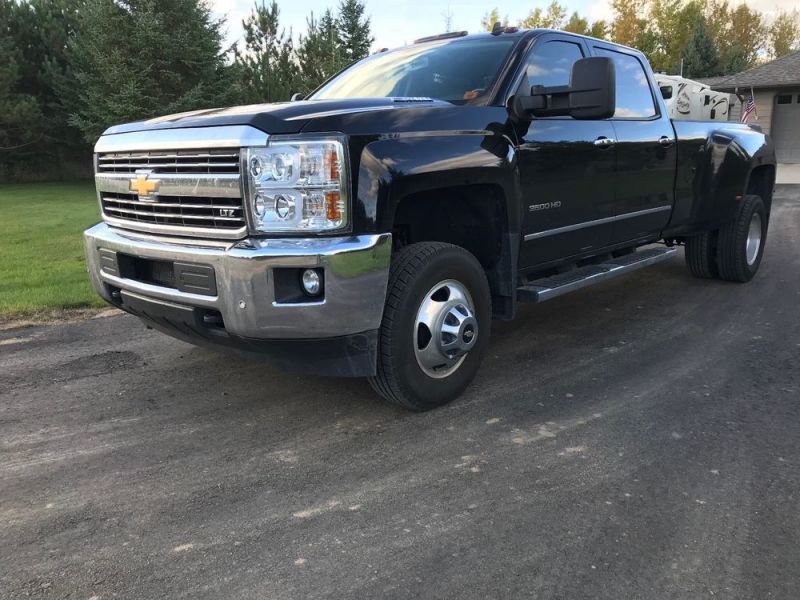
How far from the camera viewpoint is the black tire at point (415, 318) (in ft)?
11.0

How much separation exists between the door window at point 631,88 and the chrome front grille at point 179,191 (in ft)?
10.2

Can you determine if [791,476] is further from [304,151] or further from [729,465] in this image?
[304,151]

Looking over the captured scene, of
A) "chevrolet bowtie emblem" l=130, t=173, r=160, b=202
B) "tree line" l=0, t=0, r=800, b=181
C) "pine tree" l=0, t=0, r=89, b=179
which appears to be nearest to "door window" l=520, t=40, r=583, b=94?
"chevrolet bowtie emblem" l=130, t=173, r=160, b=202

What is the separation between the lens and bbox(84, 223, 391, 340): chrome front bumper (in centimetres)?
298

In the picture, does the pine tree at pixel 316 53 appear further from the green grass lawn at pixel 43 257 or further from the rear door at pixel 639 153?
the rear door at pixel 639 153

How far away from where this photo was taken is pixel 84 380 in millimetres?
4285

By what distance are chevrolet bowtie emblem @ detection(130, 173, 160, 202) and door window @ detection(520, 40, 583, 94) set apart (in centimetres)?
222

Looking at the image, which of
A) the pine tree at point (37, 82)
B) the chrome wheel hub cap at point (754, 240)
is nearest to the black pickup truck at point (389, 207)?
the chrome wheel hub cap at point (754, 240)

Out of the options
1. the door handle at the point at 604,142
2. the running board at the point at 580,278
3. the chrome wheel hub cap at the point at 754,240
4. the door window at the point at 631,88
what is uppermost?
the door window at the point at 631,88

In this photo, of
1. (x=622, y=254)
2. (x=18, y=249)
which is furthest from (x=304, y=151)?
(x=18, y=249)

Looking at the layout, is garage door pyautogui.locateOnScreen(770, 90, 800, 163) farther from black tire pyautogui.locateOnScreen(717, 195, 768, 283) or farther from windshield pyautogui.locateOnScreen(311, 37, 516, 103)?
windshield pyautogui.locateOnScreen(311, 37, 516, 103)

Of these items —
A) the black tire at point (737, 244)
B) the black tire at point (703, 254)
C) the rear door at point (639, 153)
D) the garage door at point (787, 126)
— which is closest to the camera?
the rear door at point (639, 153)

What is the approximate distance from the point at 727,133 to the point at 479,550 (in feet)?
16.9

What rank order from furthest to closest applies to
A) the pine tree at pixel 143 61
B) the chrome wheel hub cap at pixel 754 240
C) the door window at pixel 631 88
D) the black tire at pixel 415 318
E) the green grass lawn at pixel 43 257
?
the pine tree at pixel 143 61, the chrome wheel hub cap at pixel 754 240, the green grass lawn at pixel 43 257, the door window at pixel 631 88, the black tire at pixel 415 318
